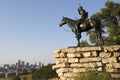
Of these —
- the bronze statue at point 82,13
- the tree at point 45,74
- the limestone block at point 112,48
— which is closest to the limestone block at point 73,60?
the limestone block at point 112,48

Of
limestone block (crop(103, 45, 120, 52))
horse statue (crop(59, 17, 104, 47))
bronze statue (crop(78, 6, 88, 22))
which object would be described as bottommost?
limestone block (crop(103, 45, 120, 52))

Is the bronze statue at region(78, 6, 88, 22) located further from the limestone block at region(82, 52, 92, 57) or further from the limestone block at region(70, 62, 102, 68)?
the limestone block at region(70, 62, 102, 68)

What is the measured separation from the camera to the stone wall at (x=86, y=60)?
55.9 ft

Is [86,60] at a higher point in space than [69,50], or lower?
lower

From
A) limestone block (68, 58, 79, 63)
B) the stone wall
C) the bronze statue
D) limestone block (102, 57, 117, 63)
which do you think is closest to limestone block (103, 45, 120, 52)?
the stone wall

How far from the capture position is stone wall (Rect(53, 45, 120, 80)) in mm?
17031

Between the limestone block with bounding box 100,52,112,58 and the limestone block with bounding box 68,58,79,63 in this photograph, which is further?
the limestone block with bounding box 68,58,79,63

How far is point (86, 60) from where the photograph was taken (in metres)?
17.6

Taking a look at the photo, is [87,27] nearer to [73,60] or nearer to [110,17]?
[73,60]

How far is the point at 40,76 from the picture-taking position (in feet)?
225

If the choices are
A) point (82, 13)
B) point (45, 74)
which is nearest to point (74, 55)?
point (82, 13)

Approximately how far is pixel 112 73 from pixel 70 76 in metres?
2.38

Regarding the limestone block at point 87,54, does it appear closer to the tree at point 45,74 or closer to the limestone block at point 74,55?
the limestone block at point 74,55

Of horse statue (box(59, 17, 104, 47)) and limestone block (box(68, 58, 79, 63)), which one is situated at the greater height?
horse statue (box(59, 17, 104, 47))
